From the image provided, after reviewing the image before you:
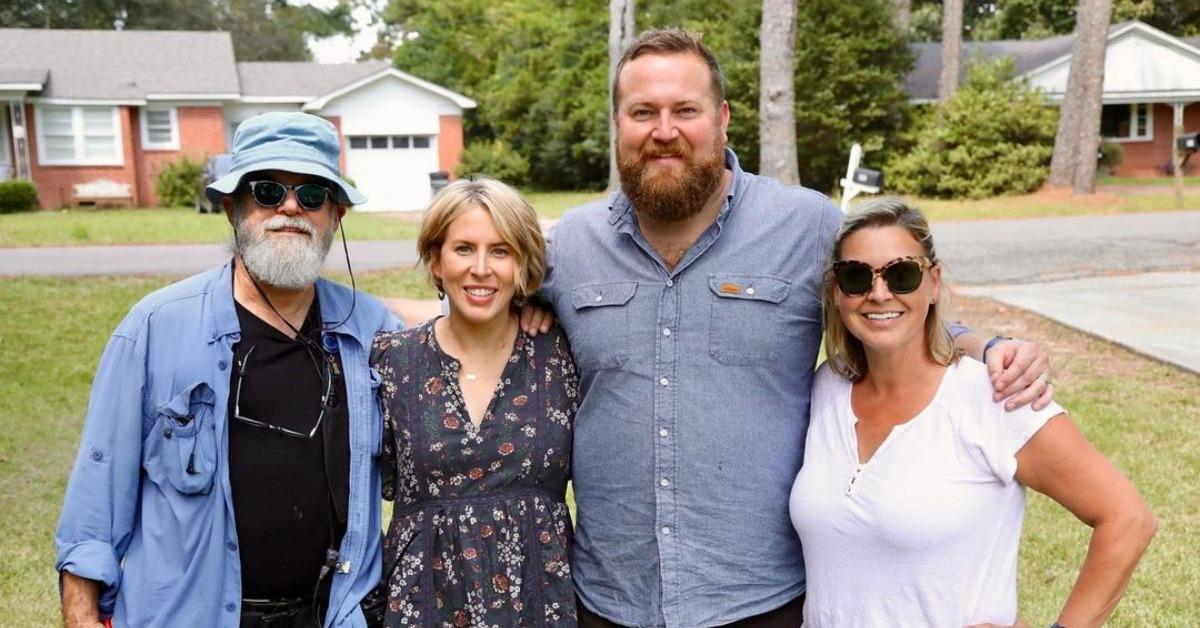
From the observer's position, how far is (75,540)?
2.65 meters

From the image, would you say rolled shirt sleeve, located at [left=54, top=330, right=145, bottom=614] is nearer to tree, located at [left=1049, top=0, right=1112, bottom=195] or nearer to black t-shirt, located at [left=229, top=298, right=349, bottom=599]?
black t-shirt, located at [left=229, top=298, right=349, bottom=599]

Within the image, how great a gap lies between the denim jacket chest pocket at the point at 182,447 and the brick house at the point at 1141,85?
118ft

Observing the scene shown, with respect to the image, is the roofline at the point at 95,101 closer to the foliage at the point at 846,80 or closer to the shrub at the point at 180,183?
the shrub at the point at 180,183

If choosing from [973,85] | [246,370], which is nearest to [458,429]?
[246,370]

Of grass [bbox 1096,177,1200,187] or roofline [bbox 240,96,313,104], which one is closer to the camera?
grass [bbox 1096,177,1200,187]

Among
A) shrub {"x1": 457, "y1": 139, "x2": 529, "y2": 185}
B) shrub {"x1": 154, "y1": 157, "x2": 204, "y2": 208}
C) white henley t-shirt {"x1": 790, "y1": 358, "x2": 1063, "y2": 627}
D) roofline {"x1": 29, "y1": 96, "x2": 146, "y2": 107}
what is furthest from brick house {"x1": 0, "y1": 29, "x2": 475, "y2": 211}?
white henley t-shirt {"x1": 790, "y1": 358, "x2": 1063, "y2": 627}

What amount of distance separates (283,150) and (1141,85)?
39457mm

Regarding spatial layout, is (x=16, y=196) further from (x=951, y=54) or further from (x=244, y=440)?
(x=244, y=440)

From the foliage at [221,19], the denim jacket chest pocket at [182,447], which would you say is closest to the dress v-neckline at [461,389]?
the denim jacket chest pocket at [182,447]

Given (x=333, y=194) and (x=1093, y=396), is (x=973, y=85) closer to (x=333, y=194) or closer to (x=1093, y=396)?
(x=1093, y=396)

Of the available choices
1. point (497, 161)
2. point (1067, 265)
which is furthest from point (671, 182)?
point (497, 161)

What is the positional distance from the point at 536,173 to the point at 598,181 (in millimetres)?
2242

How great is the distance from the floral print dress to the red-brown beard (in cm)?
59

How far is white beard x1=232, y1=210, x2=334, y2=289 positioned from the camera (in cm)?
284
